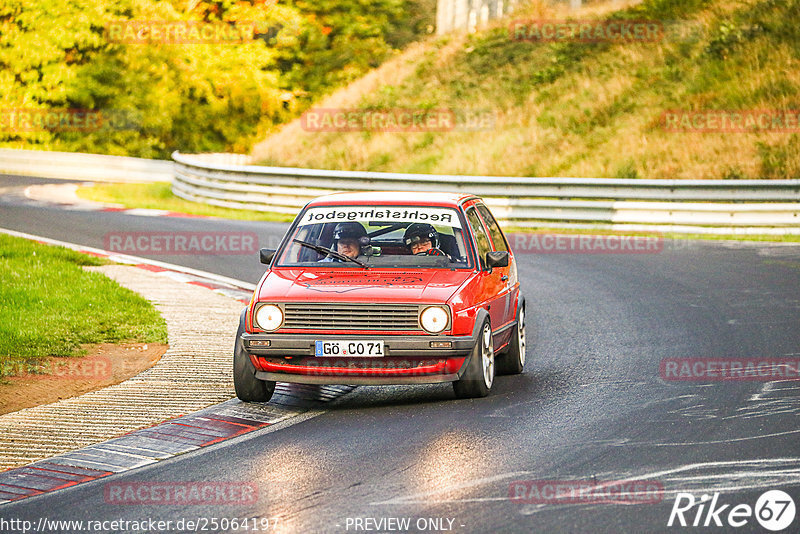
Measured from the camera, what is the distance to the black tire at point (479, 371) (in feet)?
28.5

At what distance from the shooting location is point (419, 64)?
41000 millimetres

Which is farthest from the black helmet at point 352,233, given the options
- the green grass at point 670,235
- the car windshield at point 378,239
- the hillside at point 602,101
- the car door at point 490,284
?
the hillside at point 602,101

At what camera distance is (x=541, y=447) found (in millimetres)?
7355

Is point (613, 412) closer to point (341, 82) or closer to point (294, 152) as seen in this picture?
point (294, 152)

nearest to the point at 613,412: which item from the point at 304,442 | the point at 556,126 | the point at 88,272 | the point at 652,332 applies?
the point at 304,442

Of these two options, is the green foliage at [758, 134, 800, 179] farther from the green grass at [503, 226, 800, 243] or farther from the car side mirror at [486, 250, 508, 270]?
the car side mirror at [486, 250, 508, 270]

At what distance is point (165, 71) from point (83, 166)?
29.9ft

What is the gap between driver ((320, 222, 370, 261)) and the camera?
974 centimetres

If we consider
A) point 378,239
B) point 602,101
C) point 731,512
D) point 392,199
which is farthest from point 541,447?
point 602,101

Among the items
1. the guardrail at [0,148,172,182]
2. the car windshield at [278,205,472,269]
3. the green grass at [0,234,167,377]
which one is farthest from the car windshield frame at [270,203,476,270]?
the guardrail at [0,148,172,182]

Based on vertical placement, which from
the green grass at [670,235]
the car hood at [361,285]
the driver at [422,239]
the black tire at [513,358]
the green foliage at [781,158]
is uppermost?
the green foliage at [781,158]

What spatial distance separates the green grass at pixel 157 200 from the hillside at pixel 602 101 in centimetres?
436

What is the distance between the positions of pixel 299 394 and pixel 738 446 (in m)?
3.67

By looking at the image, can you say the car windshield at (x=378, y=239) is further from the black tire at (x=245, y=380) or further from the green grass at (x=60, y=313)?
the green grass at (x=60, y=313)
